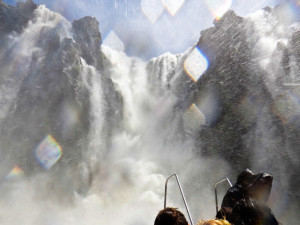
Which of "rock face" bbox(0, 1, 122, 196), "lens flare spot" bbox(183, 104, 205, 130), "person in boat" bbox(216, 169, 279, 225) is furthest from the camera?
"lens flare spot" bbox(183, 104, 205, 130)

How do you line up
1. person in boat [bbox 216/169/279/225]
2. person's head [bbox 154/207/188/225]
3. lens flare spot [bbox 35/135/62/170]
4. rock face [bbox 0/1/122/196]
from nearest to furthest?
person's head [bbox 154/207/188/225] → person in boat [bbox 216/169/279/225] → rock face [bbox 0/1/122/196] → lens flare spot [bbox 35/135/62/170]

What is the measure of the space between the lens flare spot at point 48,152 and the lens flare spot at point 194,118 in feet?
78.1

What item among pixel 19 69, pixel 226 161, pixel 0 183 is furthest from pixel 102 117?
pixel 226 161

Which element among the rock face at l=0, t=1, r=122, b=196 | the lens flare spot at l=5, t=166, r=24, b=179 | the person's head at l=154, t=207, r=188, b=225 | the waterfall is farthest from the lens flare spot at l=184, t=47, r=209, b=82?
the person's head at l=154, t=207, r=188, b=225

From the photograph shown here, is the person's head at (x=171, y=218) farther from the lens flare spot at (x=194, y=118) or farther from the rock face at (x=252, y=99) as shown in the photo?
the lens flare spot at (x=194, y=118)

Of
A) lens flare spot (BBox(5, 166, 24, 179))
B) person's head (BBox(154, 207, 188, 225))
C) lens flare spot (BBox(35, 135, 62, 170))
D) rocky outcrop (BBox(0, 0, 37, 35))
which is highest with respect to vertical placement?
rocky outcrop (BBox(0, 0, 37, 35))

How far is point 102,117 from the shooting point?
127ft

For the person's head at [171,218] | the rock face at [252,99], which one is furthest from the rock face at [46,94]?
the person's head at [171,218]

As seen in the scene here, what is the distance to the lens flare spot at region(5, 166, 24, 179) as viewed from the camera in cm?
2678

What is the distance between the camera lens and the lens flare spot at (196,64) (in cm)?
3684

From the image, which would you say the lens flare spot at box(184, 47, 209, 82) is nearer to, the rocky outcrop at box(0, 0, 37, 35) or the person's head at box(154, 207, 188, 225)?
the rocky outcrop at box(0, 0, 37, 35)

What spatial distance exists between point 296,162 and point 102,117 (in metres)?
32.1

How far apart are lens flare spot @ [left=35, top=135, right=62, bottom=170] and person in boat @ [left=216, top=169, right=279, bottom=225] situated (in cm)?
3223

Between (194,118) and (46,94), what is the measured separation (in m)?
26.6
